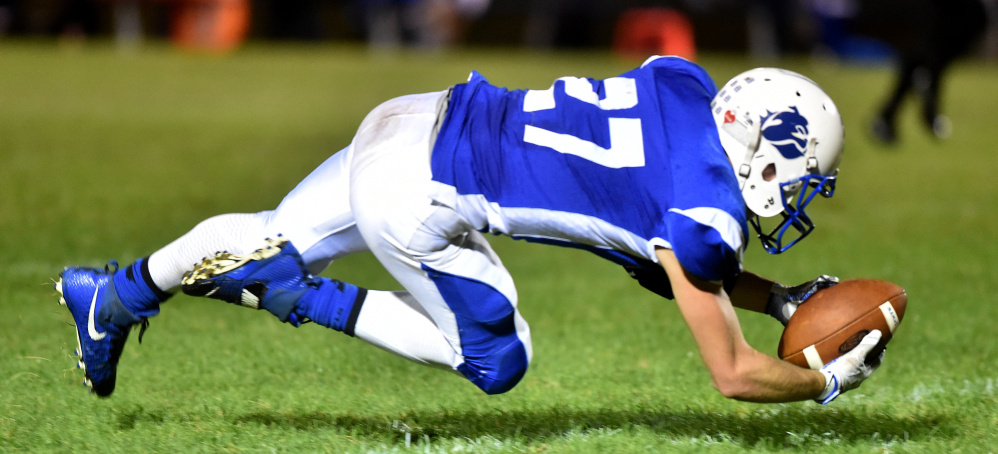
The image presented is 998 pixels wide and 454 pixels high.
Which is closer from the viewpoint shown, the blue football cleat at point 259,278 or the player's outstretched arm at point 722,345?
the player's outstretched arm at point 722,345

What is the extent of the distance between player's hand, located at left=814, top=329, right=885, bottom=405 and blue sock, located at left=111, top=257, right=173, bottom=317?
6.08 feet

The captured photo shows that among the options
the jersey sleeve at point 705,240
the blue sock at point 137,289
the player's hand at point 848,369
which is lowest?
the blue sock at point 137,289

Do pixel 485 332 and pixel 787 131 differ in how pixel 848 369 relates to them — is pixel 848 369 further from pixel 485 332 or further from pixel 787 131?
pixel 485 332

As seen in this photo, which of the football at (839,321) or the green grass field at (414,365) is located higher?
the football at (839,321)

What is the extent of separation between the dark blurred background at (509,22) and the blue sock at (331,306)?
14.8m

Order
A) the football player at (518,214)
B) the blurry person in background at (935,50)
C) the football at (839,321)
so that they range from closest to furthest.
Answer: the football player at (518,214) < the football at (839,321) < the blurry person in background at (935,50)

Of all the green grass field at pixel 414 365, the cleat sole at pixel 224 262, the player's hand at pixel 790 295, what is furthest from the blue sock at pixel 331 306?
the player's hand at pixel 790 295

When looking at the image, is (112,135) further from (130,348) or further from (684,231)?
(684,231)

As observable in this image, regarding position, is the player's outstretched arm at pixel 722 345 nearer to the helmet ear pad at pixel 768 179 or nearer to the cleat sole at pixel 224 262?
the helmet ear pad at pixel 768 179

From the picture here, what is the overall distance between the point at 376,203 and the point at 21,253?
11.1 ft

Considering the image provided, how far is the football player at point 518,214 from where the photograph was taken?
2.56 metres

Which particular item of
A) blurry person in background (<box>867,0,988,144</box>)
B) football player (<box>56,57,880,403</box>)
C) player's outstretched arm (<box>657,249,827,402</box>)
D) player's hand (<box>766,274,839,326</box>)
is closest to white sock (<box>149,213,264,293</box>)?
football player (<box>56,57,880,403</box>)

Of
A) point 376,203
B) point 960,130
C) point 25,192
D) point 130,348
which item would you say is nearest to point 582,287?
point 130,348

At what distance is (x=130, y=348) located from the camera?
13.1 feet
